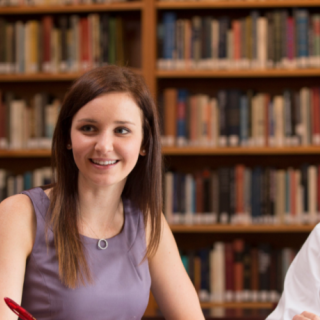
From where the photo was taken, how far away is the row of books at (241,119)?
2473 millimetres

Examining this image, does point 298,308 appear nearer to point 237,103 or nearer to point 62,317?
point 62,317

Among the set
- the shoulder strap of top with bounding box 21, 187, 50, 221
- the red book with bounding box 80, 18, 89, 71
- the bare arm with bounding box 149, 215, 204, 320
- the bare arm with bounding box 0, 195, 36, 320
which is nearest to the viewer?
the bare arm with bounding box 0, 195, 36, 320

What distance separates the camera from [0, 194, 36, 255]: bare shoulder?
1.07 m

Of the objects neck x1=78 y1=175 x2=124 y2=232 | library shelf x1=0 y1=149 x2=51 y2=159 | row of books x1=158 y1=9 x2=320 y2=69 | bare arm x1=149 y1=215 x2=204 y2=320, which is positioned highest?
row of books x1=158 y1=9 x2=320 y2=69

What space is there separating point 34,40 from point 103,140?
1.73m

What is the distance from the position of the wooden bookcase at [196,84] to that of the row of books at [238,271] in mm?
59

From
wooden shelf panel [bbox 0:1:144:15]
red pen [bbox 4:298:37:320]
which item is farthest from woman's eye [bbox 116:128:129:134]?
wooden shelf panel [bbox 0:1:144:15]

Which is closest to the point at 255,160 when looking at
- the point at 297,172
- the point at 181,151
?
the point at 297,172

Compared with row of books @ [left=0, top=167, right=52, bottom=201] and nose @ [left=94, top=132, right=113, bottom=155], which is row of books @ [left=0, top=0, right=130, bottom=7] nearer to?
row of books @ [left=0, top=167, right=52, bottom=201]

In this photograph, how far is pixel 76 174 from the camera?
1.20 metres

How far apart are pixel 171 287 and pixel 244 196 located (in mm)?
1327

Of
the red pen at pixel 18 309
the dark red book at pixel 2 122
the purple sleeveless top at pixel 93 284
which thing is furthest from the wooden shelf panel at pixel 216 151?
the red pen at pixel 18 309

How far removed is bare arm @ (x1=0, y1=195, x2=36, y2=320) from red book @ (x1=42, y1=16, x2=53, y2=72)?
1605 millimetres

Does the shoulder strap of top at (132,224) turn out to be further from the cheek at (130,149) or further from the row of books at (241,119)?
the row of books at (241,119)
